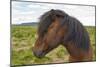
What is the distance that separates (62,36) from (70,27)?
16 centimetres

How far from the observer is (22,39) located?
246 centimetres

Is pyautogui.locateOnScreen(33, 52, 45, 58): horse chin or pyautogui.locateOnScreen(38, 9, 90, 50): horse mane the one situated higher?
pyautogui.locateOnScreen(38, 9, 90, 50): horse mane

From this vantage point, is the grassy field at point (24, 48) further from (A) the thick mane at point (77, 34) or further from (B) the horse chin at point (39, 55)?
(A) the thick mane at point (77, 34)

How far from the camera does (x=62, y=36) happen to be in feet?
8.64

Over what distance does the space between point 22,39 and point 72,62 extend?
0.71m

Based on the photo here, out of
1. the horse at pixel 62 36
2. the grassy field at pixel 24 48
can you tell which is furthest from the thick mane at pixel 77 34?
the grassy field at pixel 24 48

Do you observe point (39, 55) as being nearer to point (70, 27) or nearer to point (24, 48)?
point (24, 48)

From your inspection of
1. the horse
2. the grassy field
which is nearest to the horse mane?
the horse

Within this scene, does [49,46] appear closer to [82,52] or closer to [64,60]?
[64,60]

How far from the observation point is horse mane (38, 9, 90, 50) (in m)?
2.56

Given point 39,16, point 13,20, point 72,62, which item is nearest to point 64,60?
point 72,62

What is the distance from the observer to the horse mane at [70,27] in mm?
2562

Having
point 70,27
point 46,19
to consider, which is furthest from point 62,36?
point 46,19

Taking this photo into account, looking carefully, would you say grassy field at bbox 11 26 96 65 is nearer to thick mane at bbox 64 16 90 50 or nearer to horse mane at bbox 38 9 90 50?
horse mane at bbox 38 9 90 50
